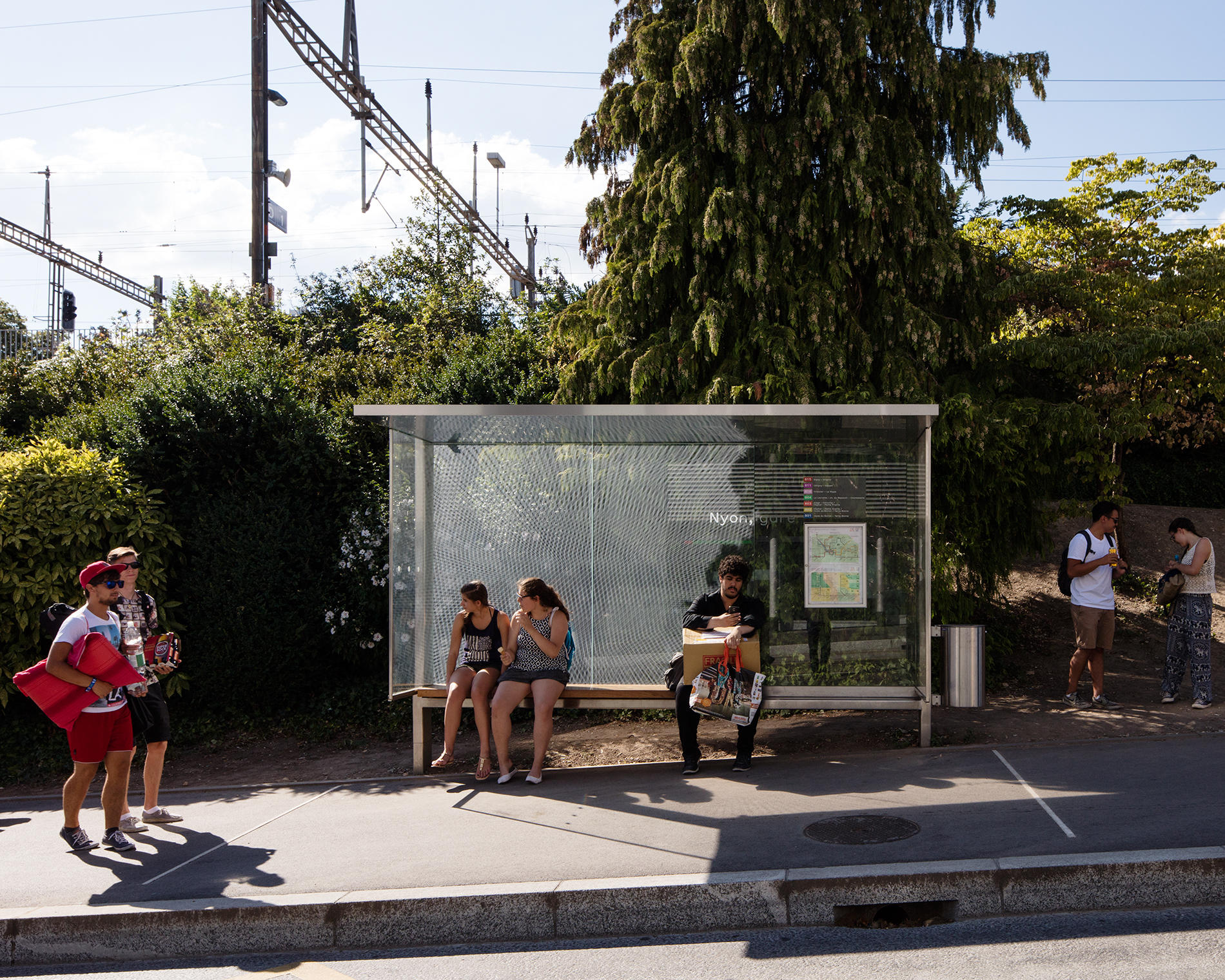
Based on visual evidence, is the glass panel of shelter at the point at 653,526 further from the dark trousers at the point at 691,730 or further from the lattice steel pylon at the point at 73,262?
the lattice steel pylon at the point at 73,262

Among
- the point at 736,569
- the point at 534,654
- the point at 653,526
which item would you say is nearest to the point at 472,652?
the point at 534,654

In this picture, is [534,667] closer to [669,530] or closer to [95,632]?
[669,530]

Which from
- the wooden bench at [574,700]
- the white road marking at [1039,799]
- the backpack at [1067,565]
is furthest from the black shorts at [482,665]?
the backpack at [1067,565]

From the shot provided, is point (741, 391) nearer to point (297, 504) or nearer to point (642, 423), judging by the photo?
point (642, 423)

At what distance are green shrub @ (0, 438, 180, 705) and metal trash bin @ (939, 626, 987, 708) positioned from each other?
684cm

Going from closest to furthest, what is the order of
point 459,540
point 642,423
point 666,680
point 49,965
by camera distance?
point 49,965 → point 666,680 → point 642,423 → point 459,540

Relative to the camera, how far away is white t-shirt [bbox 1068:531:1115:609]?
8.28 meters

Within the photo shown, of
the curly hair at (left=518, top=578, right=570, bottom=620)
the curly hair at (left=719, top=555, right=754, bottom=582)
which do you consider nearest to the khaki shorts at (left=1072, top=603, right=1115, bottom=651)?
the curly hair at (left=719, top=555, right=754, bottom=582)

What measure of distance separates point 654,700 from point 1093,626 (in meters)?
3.75

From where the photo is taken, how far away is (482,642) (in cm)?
748

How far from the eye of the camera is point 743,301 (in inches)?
392

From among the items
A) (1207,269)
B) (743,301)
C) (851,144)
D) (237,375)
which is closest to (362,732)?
(237,375)

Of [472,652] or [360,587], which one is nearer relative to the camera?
[472,652]

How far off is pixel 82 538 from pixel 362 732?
301cm
